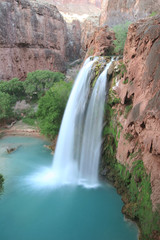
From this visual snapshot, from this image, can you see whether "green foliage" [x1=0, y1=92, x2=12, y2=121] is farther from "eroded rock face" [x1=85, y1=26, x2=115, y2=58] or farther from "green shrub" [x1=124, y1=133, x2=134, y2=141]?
"green shrub" [x1=124, y1=133, x2=134, y2=141]

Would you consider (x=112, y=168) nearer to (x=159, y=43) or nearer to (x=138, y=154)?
(x=138, y=154)

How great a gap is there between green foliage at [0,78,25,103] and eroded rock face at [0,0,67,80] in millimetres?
5274

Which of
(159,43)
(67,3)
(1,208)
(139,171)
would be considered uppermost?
(67,3)

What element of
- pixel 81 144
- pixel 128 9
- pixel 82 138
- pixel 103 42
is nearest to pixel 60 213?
pixel 81 144

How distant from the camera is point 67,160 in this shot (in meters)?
13.2

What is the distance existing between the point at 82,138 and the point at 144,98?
561 cm

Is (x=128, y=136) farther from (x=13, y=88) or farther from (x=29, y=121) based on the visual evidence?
(x=13, y=88)

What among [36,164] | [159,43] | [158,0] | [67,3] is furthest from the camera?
[67,3]

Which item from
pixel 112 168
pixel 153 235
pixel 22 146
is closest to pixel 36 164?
pixel 22 146

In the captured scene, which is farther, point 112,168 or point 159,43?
point 112,168

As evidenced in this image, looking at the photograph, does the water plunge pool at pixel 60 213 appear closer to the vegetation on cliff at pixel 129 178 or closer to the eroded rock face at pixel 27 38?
the vegetation on cliff at pixel 129 178

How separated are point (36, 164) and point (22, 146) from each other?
4.55 meters

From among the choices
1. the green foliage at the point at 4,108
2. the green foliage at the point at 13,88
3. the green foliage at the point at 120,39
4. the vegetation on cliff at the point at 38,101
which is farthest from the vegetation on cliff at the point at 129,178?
the green foliage at the point at 13,88

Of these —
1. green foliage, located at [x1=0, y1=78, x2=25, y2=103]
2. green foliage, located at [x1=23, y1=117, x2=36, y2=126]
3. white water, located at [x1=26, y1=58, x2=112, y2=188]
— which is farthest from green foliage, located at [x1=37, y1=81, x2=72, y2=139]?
green foliage, located at [x1=0, y1=78, x2=25, y2=103]
